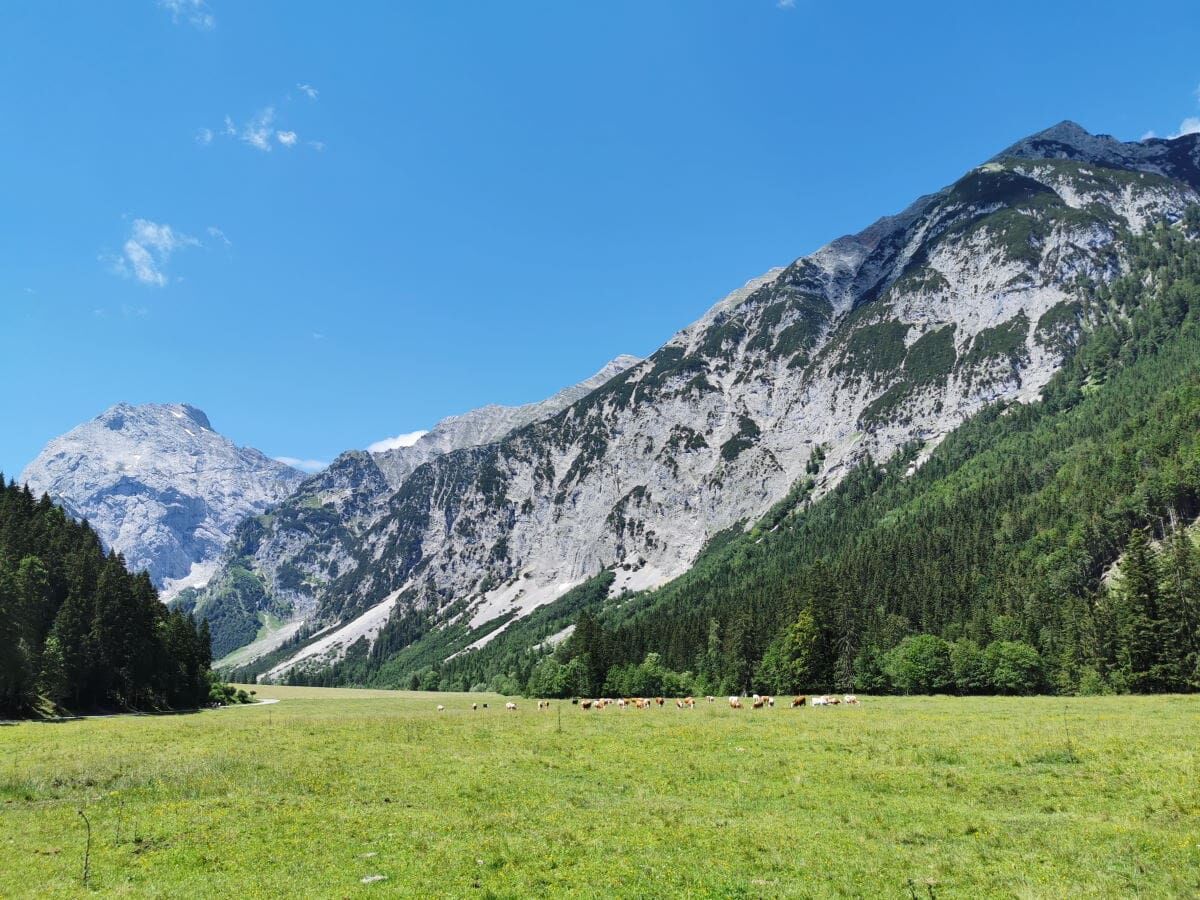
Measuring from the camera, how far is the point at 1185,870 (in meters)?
15.6

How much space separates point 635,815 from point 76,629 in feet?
298

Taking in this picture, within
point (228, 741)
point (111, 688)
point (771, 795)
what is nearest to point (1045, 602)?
point (771, 795)

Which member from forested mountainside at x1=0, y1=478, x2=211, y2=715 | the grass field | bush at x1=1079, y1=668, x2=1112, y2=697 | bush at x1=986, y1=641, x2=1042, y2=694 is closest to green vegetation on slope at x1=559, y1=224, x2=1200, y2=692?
bush at x1=1079, y1=668, x2=1112, y2=697

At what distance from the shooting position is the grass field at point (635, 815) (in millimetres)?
16797

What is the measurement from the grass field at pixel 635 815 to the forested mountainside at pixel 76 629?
151ft

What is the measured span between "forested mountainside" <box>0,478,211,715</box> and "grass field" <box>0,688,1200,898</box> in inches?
1810

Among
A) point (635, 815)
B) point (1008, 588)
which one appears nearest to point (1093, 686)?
point (1008, 588)

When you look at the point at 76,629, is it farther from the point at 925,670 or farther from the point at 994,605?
the point at 994,605

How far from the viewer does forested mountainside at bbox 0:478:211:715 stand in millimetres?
73812

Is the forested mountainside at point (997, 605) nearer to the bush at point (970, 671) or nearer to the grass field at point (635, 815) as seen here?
the bush at point (970, 671)

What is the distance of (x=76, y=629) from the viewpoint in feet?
274

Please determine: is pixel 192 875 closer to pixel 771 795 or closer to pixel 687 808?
pixel 687 808

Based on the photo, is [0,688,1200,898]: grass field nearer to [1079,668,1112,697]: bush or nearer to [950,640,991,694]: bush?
[1079,668,1112,697]: bush

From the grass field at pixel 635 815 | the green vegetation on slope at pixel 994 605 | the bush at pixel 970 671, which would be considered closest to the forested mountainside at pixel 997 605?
the bush at pixel 970 671
